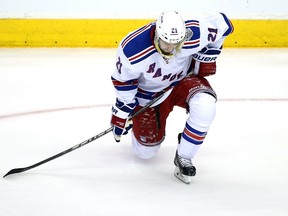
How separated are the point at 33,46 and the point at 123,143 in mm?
3793

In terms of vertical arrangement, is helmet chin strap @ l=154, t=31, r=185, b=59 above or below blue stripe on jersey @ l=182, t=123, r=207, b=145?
above

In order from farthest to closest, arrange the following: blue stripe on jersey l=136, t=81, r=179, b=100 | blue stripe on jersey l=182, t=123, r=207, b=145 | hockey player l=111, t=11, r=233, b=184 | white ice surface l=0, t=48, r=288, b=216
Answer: blue stripe on jersey l=136, t=81, r=179, b=100 < blue stripe on jersey l=182, t=123, r=207, b=145 < hockey player l=111, t=11, r=233, b=184 < white ice surface l=0, t=48, r=288, b=216

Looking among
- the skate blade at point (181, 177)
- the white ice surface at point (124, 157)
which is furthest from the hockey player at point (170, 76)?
the white ice surface at point (124, 157)

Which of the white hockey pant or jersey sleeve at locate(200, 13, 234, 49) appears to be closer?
the white hockey pant

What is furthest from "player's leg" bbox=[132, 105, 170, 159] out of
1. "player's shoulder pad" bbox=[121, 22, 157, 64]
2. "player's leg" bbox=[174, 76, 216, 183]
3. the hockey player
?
"player's shoulder pad" bbox=[121, 22, 157, 64]

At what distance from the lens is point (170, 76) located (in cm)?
240

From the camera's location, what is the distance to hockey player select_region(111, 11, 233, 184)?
217 cm

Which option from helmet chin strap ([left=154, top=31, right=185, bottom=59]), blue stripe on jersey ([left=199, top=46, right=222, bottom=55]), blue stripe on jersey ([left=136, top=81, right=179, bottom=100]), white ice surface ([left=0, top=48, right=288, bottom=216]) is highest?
helmet chin strap ([left=154, top=31, right=185, bottom=59])

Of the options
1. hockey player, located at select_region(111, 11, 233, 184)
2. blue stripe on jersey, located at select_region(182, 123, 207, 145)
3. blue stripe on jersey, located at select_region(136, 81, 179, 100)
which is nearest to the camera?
hockey player, located at select_region(111, 11, 233, 184)

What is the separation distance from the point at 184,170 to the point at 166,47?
0.53 metres

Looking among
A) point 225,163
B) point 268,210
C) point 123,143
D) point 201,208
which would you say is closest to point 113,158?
point 123,143

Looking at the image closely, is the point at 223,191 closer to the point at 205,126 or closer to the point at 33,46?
the point at 205,126

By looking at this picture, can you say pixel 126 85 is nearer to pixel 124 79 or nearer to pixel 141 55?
pixel 124 79

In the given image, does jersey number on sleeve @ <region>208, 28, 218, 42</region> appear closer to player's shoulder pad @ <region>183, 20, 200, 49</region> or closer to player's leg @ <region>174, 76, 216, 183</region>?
player's shoulder pad @ <region>183, 20, 200, 49</region>
